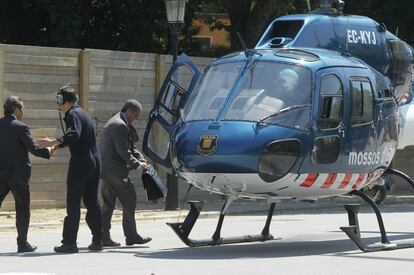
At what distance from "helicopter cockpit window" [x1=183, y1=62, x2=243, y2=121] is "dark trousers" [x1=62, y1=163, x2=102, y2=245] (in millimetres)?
1452

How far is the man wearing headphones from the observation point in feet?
44.4

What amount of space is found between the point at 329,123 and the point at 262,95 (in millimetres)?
990

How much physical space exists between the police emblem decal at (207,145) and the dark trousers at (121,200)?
5.57ft

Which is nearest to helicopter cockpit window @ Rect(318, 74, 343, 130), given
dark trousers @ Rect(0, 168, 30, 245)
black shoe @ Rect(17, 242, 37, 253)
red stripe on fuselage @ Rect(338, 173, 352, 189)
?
red stripe on fuselage @ Rect(338, 173, 352, 189)

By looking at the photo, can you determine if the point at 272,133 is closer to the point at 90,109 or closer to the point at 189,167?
the point at 189,167

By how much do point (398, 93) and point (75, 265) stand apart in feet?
19.0

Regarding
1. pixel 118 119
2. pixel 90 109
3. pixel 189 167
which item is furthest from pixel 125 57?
pixel 189 167

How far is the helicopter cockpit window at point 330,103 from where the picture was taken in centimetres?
1355

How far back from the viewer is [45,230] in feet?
59.2

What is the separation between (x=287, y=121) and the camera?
13211mm

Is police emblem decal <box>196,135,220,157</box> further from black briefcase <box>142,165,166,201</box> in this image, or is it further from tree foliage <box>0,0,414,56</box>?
tree foliage <box>0,0,414,56</box>

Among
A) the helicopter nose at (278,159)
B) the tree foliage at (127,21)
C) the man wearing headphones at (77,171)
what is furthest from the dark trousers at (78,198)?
the tree foliage at (127,21)

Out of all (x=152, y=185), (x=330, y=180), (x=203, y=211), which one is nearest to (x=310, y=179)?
(x=330, y=180)

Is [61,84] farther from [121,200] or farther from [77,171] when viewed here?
[77,171]
